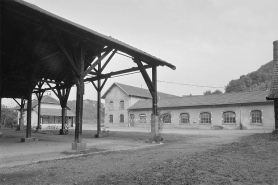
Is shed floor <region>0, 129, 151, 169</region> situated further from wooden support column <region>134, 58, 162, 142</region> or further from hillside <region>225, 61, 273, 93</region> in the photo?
hillside <region>225, 61, 273, 93</region>

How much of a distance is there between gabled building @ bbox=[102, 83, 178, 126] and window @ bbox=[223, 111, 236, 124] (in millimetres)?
16042

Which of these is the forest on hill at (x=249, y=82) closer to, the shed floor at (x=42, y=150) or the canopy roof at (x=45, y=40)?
the canopy roof at (x=45, y=40)

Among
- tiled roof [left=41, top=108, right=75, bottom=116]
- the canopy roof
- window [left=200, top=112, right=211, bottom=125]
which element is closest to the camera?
the canopy roof

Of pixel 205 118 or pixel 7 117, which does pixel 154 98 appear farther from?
pixel 7 117

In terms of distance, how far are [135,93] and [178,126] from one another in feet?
43.8

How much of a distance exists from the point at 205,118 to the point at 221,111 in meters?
2.28

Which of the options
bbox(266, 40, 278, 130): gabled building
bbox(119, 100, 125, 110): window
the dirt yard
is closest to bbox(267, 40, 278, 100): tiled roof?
bbox(266, 40, 278, 130): gabled building

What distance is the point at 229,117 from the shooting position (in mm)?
28688

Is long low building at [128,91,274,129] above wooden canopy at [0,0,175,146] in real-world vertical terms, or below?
below

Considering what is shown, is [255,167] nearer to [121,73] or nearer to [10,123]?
[121,73]

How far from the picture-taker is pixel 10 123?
36156mm

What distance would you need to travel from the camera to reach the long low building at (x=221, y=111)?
26562 millimetres

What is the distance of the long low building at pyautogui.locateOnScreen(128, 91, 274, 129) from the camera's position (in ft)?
87.1

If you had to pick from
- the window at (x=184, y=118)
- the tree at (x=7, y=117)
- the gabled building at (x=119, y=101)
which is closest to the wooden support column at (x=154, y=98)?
the window at (x=184, y=118)
